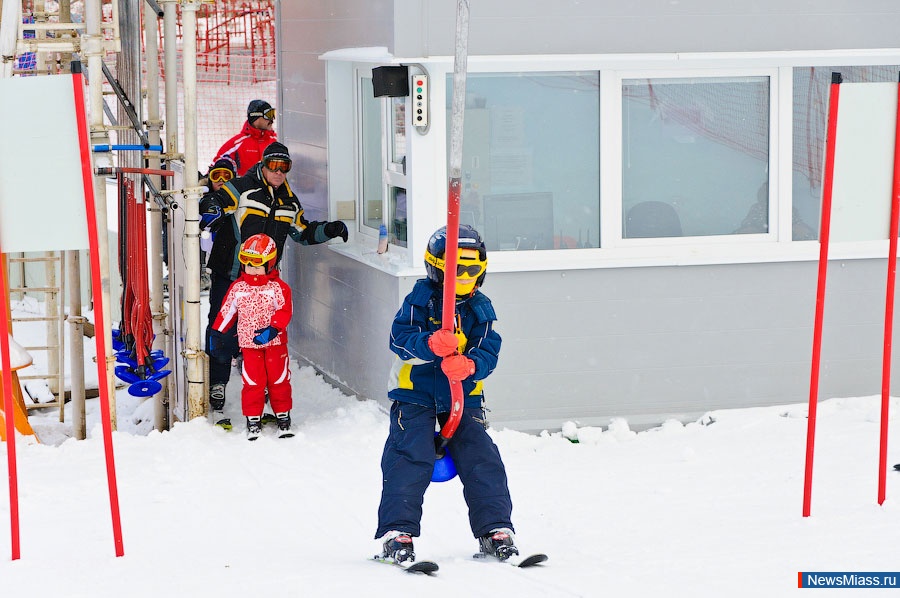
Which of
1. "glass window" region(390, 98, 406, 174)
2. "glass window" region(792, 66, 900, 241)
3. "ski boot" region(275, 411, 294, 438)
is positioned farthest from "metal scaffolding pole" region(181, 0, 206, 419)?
"glass window" region(792, 66, 900, 241)

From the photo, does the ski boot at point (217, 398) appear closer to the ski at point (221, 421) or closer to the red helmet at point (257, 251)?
the ski at point (221, 421)

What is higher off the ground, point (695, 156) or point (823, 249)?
point (695, 156)

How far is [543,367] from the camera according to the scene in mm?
7359

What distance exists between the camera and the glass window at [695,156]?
744 cm

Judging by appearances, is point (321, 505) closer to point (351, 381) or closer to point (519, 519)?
point (519, 519)

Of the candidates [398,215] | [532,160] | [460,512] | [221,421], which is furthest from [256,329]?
[460,512]

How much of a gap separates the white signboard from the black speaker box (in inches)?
103

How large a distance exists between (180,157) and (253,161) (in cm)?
148

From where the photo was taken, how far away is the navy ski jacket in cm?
490

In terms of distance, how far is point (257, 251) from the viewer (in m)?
7.38

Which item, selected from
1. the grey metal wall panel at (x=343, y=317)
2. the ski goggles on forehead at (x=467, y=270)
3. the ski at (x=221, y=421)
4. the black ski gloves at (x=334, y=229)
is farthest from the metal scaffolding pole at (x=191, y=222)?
the ski goggles on forehead at (x=467, y=270)

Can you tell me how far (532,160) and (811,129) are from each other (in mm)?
1792

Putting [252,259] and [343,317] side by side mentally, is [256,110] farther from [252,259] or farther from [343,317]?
[252,259]

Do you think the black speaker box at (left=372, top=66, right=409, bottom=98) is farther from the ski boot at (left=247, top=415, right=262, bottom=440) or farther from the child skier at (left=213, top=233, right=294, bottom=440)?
the ski boot at (left=247, top=415, right=262, bottom=440)
